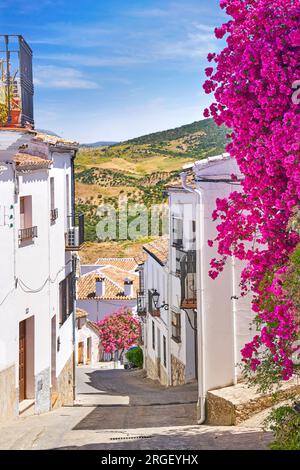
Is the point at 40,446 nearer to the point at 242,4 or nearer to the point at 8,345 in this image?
the point at 8,345

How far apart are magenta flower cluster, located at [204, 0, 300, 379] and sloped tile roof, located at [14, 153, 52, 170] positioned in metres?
6.07

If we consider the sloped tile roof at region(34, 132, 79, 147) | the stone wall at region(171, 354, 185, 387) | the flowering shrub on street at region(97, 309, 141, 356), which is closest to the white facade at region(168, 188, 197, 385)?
the stone wall at region(171, 354, 185, 387)

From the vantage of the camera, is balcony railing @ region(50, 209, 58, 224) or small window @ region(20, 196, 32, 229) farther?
balcony railing @ region(50, 209, 58, 224)

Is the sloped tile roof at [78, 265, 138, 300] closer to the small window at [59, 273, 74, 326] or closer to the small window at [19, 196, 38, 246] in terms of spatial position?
the small window at [59, 273, 74, 326]

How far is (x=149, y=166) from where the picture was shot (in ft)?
232

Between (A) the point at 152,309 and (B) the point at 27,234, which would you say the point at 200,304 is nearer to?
(B) the point at 27,234

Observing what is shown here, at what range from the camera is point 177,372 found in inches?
896

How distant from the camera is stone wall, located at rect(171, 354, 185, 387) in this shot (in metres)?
21.8

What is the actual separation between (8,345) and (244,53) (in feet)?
26.3

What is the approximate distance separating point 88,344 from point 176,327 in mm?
21775

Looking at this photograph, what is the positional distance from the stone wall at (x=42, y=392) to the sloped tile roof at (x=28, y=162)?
4.76 meters

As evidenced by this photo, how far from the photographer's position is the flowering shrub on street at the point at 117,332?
45.1m

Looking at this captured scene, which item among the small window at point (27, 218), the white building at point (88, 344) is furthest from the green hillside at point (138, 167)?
the small window at point (27, 218)

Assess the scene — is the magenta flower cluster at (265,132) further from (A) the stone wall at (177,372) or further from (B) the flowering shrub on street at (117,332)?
(B) the flowering shrub on street at (117,332)
